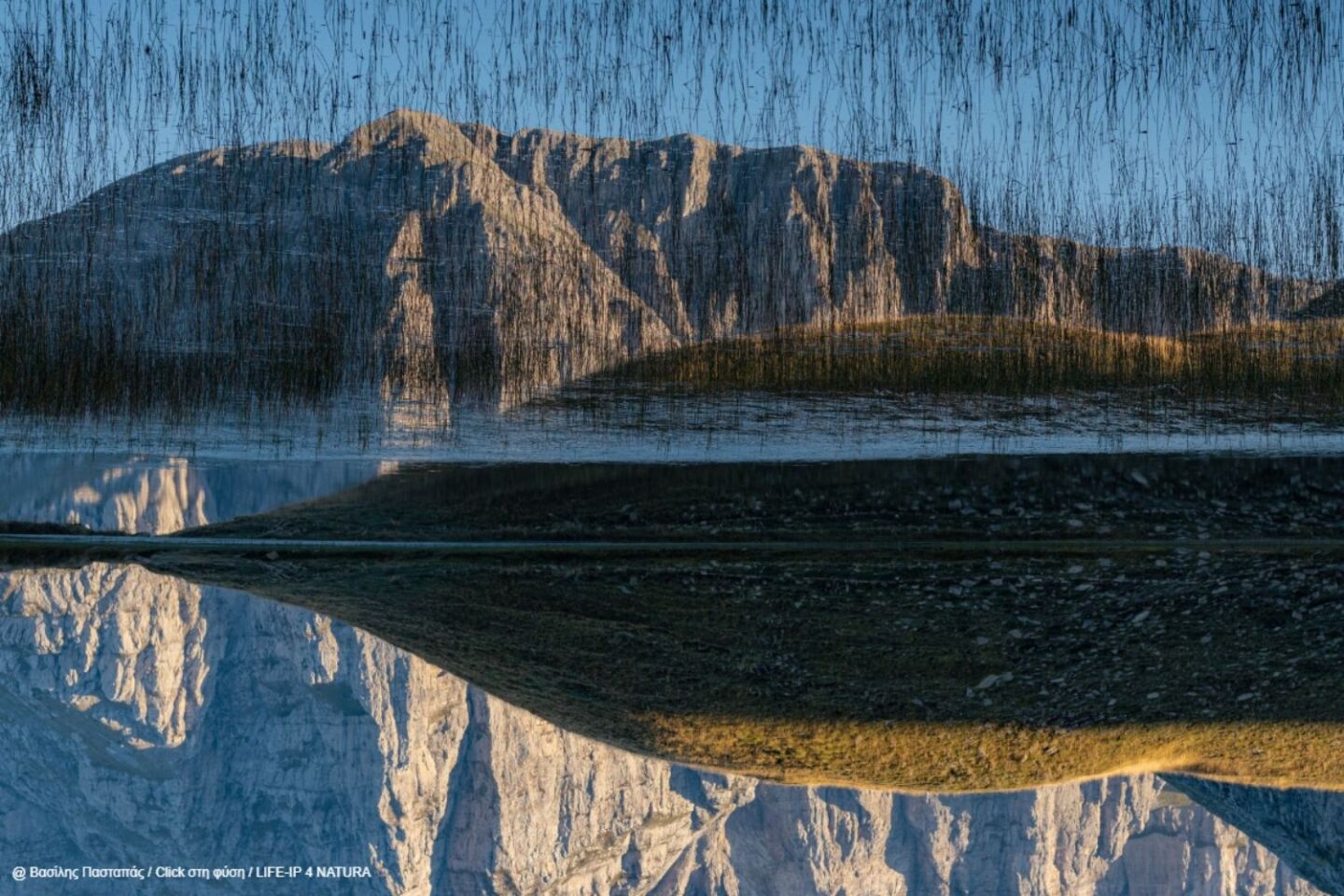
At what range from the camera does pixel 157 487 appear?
1.19m

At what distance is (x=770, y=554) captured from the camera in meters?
1.08

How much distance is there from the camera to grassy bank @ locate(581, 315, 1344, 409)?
113 centimetres

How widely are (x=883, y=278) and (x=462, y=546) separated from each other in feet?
1.87

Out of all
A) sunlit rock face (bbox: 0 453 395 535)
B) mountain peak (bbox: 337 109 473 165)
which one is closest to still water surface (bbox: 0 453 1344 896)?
sunlit rock face (bbox: 0 453 395 535)

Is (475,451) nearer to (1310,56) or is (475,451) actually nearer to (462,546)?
(462,546)

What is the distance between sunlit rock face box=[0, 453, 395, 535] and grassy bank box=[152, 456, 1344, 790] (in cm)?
3

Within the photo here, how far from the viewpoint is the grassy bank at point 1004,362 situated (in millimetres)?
1133

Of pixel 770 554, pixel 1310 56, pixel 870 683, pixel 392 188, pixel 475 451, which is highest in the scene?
pixel 1310 56

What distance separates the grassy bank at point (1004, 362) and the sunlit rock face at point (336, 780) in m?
1.06

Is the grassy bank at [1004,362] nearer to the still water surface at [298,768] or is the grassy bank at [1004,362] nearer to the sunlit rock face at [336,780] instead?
the still water surface at [298,768]

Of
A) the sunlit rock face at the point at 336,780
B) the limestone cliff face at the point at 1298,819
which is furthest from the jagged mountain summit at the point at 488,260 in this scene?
the limestone cliff face at the point at 1298,819

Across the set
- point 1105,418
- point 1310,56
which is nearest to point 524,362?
point 1105,418

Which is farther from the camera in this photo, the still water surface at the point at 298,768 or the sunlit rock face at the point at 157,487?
the still water surface at the point at 298,768

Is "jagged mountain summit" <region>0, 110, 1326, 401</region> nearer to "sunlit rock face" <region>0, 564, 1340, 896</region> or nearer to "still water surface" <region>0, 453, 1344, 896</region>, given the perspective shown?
"still water surface" <region>0, 453, 1344, 896</region>
